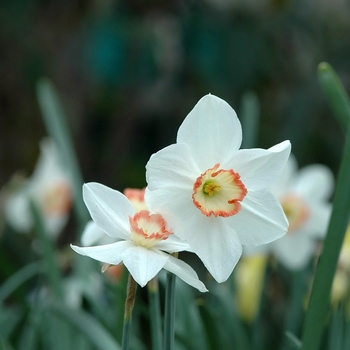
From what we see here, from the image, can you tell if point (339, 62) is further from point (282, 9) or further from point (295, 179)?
point (295, 179)

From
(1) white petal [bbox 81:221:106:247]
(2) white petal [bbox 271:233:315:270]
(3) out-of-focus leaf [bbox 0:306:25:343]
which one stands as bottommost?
(3) out-of-focus leaf [bbox 0:306:25:343]

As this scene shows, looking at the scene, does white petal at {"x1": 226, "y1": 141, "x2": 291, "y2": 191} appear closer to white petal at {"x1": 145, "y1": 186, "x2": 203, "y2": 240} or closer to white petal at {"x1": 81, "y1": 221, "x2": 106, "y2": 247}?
white petal at {"x1": 145, "y1": 186, "x2": 203, "y2": 240}

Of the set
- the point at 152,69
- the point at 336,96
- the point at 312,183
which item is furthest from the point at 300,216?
the point at 152,69

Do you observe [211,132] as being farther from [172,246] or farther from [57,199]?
[57,199]

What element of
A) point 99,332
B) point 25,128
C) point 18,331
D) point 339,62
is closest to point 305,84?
point 339,62

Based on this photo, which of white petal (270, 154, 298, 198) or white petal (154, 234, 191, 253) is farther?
white petal (270, 154, 298, 198)

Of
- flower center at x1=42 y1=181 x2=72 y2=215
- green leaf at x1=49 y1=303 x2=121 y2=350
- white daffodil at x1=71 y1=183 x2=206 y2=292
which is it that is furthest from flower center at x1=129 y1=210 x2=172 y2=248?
flower center at x1=42 y1=181 x2=72 y2=215
